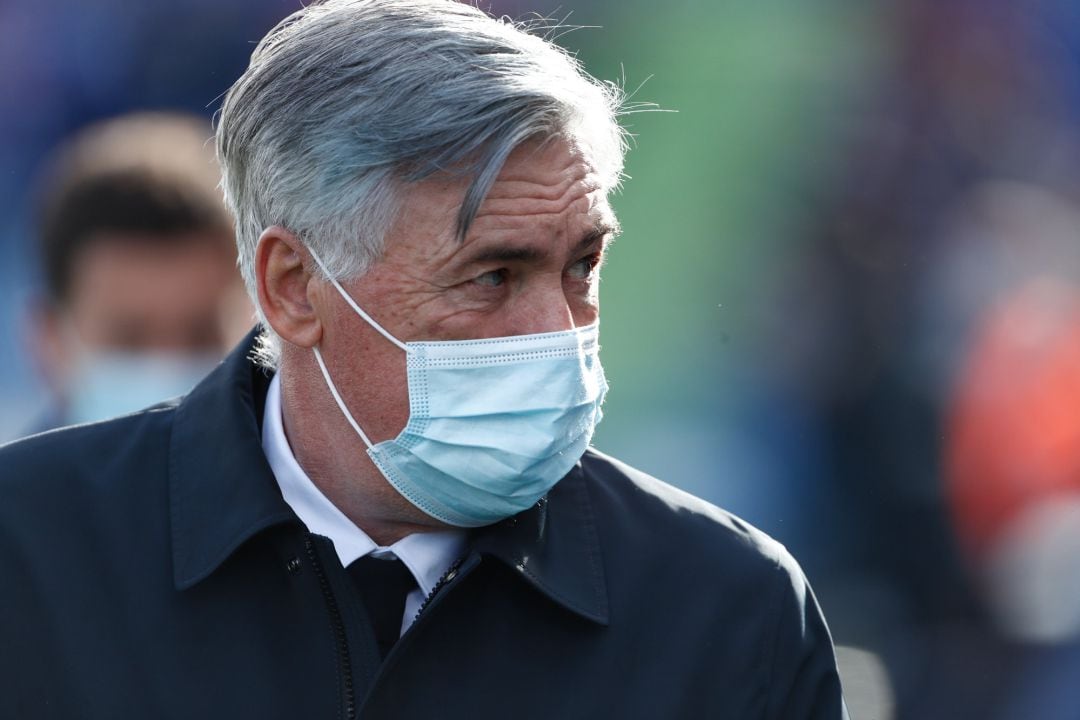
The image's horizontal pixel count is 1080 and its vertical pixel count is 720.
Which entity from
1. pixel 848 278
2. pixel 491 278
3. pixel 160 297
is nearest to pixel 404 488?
pixel 491 278

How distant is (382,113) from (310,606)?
763 millimetres

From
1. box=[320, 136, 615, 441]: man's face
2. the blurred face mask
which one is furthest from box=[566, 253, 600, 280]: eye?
the blurred face mask

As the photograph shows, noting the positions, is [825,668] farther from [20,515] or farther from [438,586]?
[20,515]

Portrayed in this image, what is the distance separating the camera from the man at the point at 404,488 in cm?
217

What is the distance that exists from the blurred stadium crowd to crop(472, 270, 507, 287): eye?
217 centimetres

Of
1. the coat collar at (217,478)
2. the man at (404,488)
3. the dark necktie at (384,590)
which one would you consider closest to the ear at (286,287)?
the man at (404,488)

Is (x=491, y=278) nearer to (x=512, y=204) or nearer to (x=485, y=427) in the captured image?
(x=512, y=204)

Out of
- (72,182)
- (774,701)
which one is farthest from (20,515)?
(72,182)

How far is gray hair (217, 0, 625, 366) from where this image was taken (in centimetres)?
226

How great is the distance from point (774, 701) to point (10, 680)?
3.79 feet

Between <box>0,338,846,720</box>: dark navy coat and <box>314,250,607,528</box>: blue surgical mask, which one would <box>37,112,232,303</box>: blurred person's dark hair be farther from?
<box>314,250,607,528</box>: blue surgical mask

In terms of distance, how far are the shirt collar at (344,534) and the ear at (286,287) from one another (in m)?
0.18

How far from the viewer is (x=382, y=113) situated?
7.45 feet

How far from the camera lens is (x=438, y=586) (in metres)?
2.24
